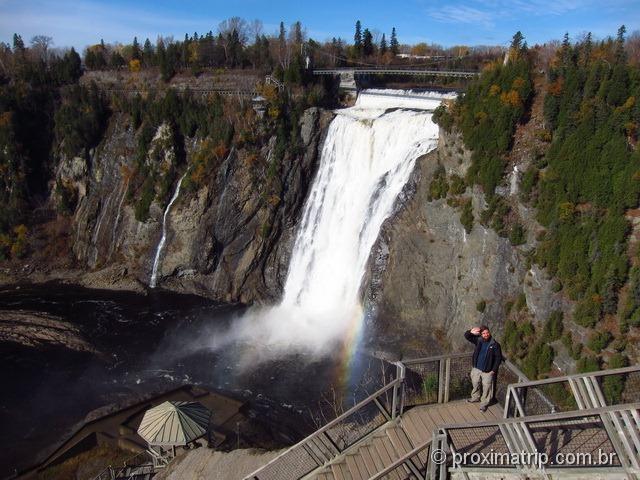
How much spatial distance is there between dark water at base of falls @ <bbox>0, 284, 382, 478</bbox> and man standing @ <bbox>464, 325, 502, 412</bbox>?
452 inches

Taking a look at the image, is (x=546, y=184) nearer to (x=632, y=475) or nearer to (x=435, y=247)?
(x=435, y=247)

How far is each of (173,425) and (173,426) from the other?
0.10ft

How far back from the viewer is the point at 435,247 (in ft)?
87.0

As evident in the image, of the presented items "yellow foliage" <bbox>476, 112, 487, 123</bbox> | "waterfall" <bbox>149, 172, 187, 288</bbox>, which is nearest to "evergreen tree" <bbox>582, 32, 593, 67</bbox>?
"yellow foliage" <bbox>476, 112, 487, 123</bbox>

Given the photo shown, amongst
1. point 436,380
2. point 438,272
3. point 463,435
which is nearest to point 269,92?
point 438,272

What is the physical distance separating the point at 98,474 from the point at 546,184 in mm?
20833

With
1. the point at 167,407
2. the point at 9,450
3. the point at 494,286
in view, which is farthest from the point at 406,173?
the point at 9,450

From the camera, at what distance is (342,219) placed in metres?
31.9

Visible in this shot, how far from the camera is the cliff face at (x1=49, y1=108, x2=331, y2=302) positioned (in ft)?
116

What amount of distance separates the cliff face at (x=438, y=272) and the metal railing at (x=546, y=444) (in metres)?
14.1

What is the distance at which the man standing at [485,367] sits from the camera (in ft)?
34.5

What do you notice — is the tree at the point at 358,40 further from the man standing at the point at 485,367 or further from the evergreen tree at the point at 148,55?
the man standing at the point at 485,367

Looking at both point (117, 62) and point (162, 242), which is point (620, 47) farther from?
point (117, 62)

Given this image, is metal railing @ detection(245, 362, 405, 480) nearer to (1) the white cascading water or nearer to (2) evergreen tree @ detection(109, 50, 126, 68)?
(1) the white cascading water
